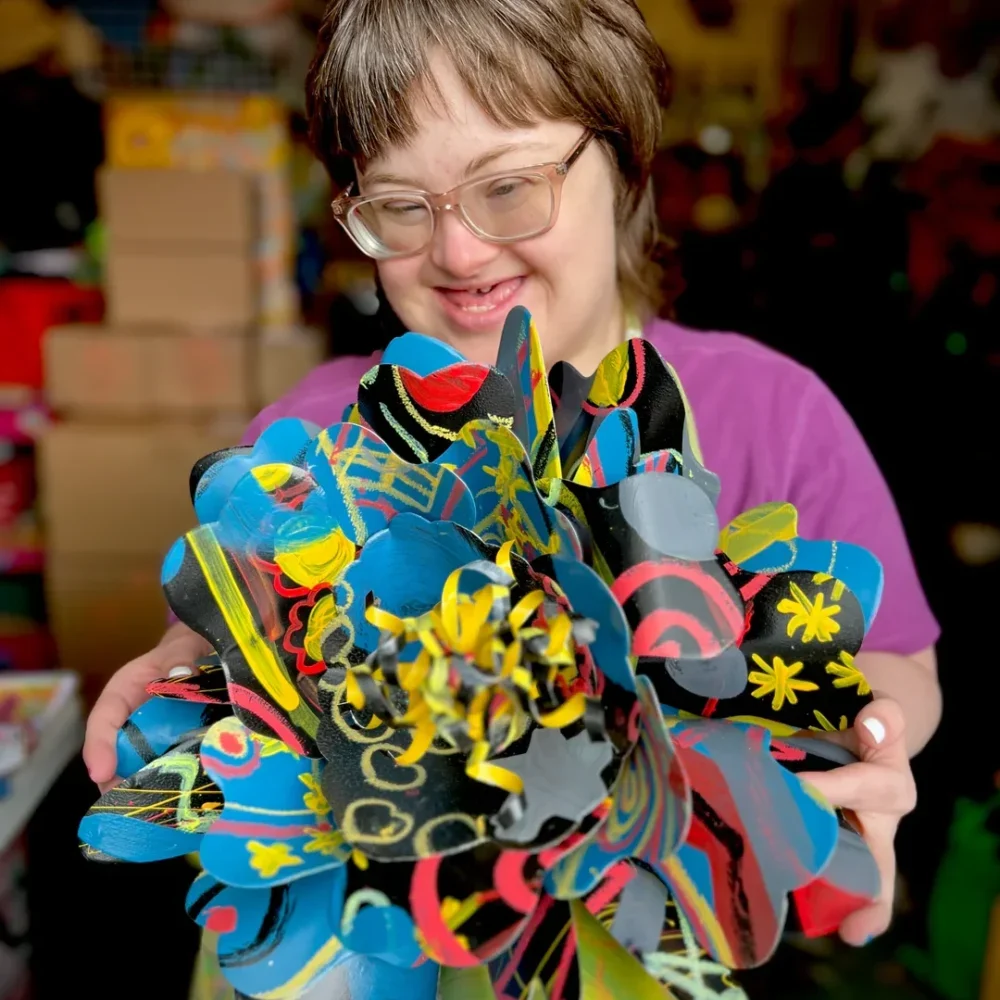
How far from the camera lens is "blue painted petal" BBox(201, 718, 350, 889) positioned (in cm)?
42

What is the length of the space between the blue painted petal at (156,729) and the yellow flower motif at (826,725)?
0.29 metres

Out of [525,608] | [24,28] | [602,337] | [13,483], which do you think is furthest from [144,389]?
[525,608]

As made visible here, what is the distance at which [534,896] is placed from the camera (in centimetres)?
39

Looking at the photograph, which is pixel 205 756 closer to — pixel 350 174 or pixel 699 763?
pixel 699 763

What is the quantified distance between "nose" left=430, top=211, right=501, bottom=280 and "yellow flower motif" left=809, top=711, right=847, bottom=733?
0.37 m

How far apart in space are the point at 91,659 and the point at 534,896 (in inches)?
63.0

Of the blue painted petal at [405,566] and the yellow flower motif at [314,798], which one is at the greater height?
the blue painted petal at [405,566]

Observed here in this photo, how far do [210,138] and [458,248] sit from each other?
4.23ft

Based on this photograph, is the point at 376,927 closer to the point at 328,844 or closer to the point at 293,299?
the point at 328,844

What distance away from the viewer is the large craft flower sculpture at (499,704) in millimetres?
394

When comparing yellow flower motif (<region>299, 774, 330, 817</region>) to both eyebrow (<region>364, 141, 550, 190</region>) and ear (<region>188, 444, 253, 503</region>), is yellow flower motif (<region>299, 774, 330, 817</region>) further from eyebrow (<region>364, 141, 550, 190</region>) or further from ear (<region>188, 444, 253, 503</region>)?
eyebrow (<region>364, 141, 550, 190</region>)

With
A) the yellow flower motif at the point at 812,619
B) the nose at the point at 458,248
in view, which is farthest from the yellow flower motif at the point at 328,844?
the nose at the point at 458,248

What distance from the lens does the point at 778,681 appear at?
0.45m

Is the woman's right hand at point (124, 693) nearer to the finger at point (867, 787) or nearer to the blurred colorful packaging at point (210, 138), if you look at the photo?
the finger at point (867, 787)
